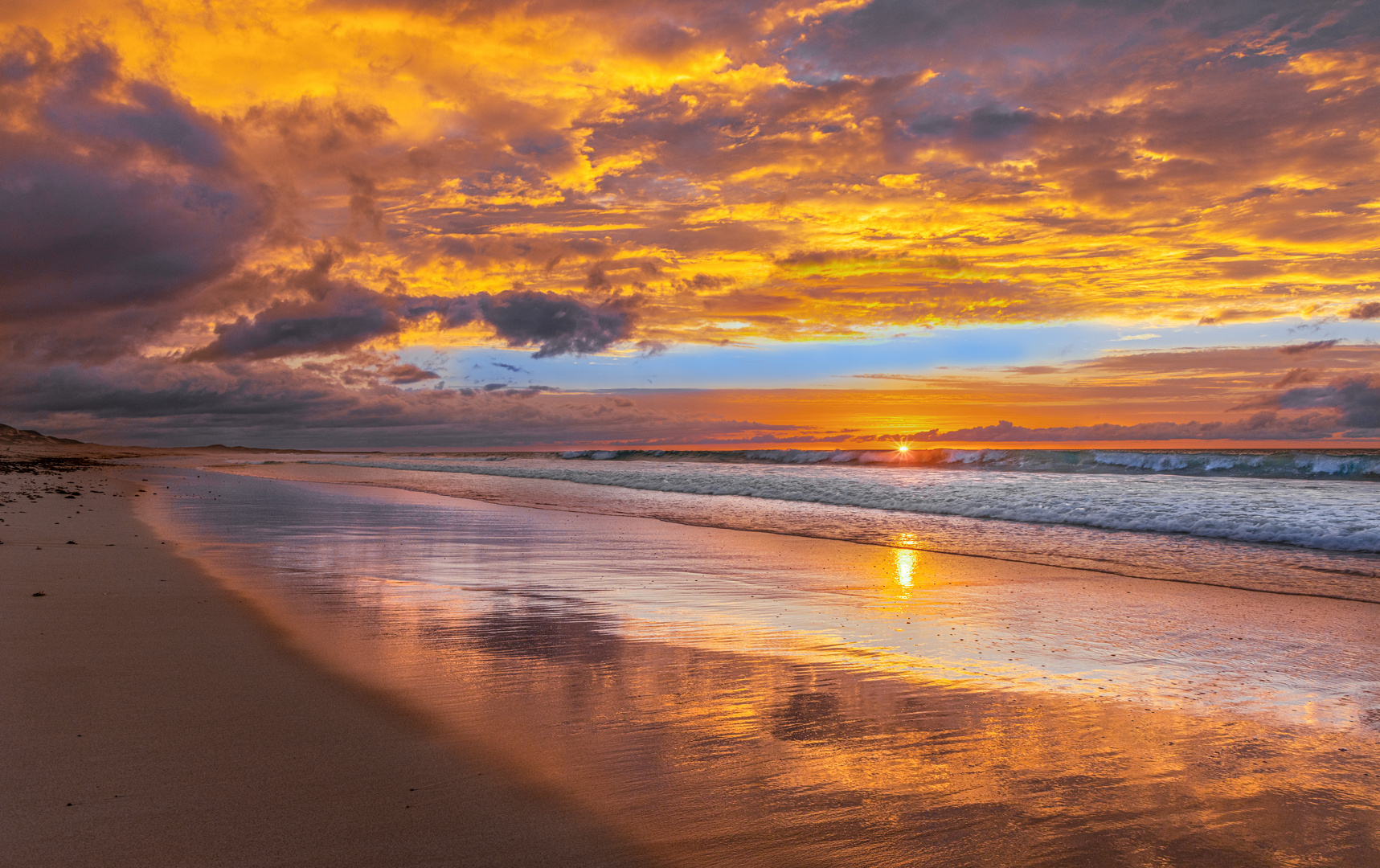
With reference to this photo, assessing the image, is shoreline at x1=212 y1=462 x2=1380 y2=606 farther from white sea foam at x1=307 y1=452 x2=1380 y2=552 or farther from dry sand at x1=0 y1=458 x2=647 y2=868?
dry sand at x1=0 y1=458 x2=647 y2=868

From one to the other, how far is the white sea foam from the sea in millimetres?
467

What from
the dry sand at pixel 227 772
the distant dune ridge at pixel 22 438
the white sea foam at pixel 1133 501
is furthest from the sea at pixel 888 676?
the distant dune ridge at pixel 22 438

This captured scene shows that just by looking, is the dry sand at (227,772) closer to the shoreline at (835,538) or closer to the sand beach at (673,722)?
the sand beach at (673,722)

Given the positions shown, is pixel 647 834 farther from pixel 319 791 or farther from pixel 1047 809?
pixel 1047 809

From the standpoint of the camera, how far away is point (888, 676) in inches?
232

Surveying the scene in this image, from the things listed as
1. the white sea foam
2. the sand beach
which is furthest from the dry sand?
the white sea foam

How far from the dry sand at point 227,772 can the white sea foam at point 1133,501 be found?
16773 mm

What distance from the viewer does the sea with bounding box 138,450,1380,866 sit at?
351cm

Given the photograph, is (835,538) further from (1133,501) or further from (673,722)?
(1133,501)

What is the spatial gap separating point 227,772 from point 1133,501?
81.7 feet

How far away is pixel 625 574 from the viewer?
11.0 meters

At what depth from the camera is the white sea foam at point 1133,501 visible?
16.6 meters

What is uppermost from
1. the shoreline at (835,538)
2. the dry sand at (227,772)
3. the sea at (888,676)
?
the dry sand at (227,772)

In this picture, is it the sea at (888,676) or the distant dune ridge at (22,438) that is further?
the distant dune ridge at (22,438)
